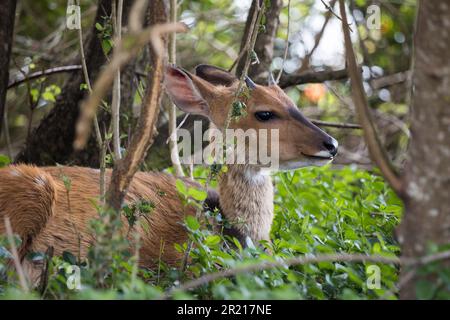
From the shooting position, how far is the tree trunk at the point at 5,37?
5492mm

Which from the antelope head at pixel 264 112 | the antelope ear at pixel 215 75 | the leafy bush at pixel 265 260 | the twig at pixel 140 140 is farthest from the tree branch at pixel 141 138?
the antelope ear at pixel 215 75

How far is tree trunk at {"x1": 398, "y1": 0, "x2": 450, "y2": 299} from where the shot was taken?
9.76 ft

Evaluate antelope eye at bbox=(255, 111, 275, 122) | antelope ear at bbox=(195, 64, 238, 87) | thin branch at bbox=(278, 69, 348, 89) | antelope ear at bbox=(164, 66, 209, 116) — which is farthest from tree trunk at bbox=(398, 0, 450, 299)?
thin branch at bbox=(278, 69, 348, 89)

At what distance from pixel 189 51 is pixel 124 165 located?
19.7 ft

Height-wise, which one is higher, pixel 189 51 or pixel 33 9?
pixel 33 9

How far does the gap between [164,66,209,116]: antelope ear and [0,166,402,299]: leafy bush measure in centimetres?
85

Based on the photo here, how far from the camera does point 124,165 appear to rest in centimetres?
354

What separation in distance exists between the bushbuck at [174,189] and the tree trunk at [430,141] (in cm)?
181

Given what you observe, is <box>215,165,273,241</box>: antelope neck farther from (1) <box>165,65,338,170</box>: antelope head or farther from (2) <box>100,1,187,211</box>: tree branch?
(2) <box>100,1,187,211</box>: tree branch

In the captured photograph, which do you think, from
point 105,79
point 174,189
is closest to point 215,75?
point 174,189

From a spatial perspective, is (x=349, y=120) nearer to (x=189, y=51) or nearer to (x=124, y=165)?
(x=189, y=51)

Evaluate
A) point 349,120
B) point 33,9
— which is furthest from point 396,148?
point 33,9

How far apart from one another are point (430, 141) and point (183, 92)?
2.53 meters
